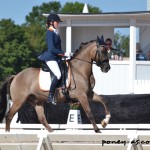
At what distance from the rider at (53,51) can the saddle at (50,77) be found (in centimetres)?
11

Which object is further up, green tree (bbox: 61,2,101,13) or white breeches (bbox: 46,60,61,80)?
green tree (bbox: 61,2,101,13)

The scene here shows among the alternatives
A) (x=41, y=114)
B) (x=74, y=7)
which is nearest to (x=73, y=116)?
(x=41, y=114)

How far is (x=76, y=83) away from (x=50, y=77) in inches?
27.2

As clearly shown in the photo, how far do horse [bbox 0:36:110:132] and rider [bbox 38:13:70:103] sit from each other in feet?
0.66

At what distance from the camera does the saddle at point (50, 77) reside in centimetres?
1297

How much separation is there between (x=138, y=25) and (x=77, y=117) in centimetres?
678

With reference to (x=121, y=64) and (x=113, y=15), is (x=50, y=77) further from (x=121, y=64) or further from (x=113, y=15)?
(x=113, y=15)

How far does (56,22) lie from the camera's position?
42.5ft

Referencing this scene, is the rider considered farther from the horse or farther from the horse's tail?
the horse's tail

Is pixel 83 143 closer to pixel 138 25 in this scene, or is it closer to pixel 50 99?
pixel 50 99

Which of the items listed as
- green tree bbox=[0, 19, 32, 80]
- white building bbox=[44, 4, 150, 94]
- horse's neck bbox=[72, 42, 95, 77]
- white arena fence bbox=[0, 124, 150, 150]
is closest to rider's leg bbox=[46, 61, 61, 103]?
horse's neck bbox=[72, 42, 95, 77]

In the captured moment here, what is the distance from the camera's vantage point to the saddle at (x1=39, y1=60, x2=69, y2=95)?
1297 centimetres

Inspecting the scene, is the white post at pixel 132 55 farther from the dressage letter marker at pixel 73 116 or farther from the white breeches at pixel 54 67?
the white breeches at pixel 54 67

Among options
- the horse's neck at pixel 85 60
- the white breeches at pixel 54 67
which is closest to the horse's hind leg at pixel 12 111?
the white breeches at pixel 54 67
